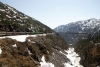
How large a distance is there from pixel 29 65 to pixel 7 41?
6.84m

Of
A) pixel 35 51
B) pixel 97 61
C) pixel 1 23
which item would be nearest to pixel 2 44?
pixel 35 51

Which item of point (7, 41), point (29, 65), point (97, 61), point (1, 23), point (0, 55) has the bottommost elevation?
point (97, 61)

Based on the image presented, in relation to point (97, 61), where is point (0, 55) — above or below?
above

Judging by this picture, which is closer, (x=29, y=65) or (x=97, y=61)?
(x=29, y=65)

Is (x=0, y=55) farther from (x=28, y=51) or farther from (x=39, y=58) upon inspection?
(x=39, y=58)

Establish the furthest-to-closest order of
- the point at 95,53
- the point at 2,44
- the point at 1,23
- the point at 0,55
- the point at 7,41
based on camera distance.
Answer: the point at 1,23
the point at 95,53
the point at 7,41
the point at 2,44
the point at 0,55

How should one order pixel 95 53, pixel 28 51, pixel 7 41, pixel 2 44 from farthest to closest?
1. pixel 95 53
2. pixel 28 51
3. pixel 7 41
4. pixel 2 44

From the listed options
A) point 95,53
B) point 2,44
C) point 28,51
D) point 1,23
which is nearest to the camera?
point 2,44

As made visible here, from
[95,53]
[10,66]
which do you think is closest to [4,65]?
[10,66]

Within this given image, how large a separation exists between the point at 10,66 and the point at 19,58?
4.66 metres

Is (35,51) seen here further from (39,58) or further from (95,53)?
(95,53)

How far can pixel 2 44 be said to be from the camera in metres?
25.6

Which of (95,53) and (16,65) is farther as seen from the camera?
(95,53)

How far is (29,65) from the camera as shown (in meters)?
25.8
